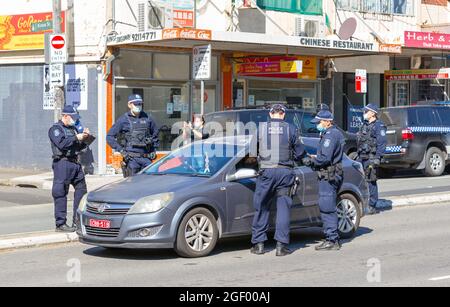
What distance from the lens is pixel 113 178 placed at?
21.3m

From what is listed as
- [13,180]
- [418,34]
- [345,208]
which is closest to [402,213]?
[345,208]

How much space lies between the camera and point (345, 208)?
11.7m

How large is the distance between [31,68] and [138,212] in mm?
14695

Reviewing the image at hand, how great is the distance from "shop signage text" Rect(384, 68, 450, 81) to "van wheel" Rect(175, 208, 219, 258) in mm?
18551

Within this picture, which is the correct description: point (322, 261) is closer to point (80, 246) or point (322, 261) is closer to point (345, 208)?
point (345, 208)

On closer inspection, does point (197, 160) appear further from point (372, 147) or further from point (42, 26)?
point (42, 26)

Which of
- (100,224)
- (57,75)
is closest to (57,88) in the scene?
(57,75)

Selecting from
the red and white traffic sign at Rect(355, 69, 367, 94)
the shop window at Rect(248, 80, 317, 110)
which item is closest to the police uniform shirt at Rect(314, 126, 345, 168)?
the shop window at Rect(248, 80, 317, 110)

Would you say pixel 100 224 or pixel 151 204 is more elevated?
pixel 151 204

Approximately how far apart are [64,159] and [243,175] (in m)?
3.01

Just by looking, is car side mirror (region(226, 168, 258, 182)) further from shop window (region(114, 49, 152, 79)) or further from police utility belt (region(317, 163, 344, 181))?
shop window (region(114, 49, 152, 79))

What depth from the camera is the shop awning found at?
20.4 meters
